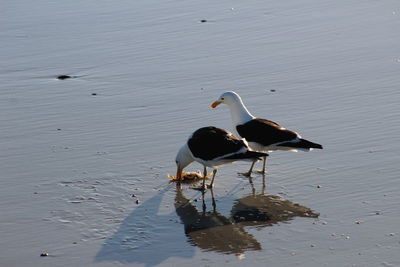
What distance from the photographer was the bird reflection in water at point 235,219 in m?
6.78

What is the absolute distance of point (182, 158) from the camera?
853 centimetres

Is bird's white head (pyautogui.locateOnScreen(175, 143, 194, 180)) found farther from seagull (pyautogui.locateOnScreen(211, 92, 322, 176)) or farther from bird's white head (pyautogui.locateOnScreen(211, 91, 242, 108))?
bird's white head (pyautogui.locateOnScreen(211, 91, 242, 108))

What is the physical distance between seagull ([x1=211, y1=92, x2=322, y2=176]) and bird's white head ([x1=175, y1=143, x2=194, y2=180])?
2.16 ft

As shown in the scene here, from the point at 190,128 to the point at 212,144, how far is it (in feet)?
4.61

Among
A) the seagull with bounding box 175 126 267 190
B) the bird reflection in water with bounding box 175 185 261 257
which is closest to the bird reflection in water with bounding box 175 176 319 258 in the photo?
the bird reflection in water with bounding box 175 185 261 257

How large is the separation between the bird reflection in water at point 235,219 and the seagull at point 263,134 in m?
0.60

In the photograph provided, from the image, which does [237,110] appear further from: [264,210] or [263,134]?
[264,210]

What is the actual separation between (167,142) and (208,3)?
7.44m

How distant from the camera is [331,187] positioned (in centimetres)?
788

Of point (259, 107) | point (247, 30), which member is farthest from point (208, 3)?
point (259, 107)

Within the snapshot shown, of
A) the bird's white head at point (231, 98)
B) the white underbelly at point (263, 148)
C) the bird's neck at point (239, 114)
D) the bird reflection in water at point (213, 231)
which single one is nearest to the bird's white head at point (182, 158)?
the bird reflection in water at point (213, 231)

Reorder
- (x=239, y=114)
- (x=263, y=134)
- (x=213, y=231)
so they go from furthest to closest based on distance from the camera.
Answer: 1. (x=239, y=114)
2. (x=263, y=134)
3. (x=213, y=231)

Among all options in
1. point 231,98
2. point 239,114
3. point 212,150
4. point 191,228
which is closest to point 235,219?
point 191,228

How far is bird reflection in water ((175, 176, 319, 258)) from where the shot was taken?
6.78 metres
